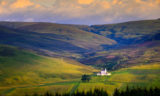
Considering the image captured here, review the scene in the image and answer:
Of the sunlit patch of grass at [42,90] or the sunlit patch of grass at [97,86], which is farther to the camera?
the sunlit patch of grass at [97,86]

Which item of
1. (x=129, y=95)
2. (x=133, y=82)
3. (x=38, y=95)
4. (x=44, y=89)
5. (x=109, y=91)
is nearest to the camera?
(x=129, y=95)

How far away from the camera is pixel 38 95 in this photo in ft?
528

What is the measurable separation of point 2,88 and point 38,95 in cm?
4513

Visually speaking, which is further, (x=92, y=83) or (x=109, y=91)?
(x=92, y=83)

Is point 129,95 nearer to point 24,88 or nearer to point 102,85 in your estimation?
point 102,85

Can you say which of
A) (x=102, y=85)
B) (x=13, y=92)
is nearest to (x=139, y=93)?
(x=102, y=85)

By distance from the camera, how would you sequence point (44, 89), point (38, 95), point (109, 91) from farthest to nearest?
1. point (44, 89)
2. point (109, 91)
3. point (38, 95)

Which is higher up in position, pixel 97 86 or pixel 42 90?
pixel 97 86

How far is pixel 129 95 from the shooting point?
463 feet

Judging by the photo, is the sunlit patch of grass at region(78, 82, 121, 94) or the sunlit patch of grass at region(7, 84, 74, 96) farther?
the sunlit patch of grass at region(78, 82, 121, 94)

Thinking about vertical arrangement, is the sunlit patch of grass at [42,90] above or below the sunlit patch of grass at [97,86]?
below

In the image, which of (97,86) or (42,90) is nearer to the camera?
(42,90)

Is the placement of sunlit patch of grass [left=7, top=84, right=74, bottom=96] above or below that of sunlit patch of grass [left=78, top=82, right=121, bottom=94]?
below

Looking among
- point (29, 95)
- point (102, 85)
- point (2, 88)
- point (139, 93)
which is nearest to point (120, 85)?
point (102, 85)
